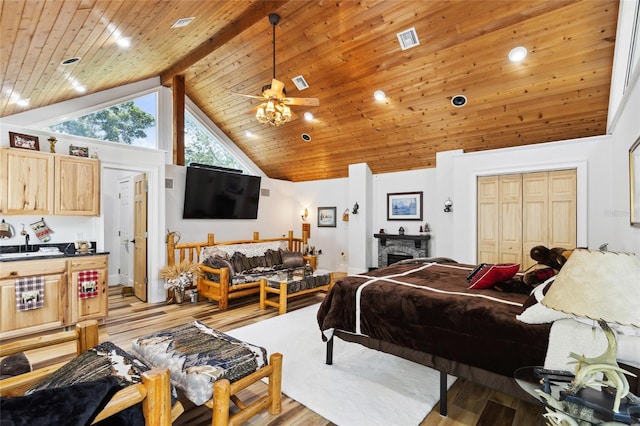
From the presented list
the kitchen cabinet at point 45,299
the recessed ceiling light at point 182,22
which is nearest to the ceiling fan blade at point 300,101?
the recessed ceiling light at point 182,22

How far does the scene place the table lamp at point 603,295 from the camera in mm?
1000

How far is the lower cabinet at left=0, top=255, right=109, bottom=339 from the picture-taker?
3.26 m

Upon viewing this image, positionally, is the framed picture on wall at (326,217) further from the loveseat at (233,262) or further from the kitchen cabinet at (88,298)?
the kitchen cabinet at (88,298)

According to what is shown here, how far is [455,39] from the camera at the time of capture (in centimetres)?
394

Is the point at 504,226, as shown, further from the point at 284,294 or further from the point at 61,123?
the point at 61,123

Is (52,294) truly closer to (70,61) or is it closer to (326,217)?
(70,61)

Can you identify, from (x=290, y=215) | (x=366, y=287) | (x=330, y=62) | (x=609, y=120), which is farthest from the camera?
(x=290, y=215)

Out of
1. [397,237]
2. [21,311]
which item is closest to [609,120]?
[397,237]

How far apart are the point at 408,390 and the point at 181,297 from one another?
376 centimetres

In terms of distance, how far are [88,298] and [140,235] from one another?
4.81ft

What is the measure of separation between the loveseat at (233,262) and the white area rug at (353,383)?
1.31m

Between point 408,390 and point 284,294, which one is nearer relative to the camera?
point 408,390

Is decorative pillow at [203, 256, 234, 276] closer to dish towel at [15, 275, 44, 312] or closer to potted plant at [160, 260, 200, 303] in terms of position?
potted plant at [160, 260, 200, 303]

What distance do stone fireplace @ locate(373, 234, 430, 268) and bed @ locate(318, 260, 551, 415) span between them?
137 inches
